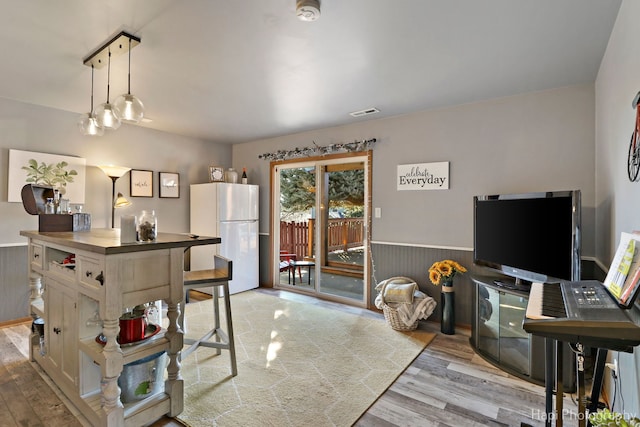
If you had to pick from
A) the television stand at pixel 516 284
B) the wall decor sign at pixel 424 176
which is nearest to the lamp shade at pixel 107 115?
the wall decor sign at pixel 424 176

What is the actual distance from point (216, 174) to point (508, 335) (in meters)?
4.32

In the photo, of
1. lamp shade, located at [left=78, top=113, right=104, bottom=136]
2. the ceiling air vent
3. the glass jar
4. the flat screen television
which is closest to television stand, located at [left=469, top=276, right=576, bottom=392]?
the flat screen television

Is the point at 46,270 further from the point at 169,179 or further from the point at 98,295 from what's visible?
the point at 169,179

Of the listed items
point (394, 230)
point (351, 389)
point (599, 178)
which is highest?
point (599, 178)

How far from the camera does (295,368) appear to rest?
2.53m

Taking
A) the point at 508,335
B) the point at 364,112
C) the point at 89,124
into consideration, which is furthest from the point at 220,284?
the point at 364,112

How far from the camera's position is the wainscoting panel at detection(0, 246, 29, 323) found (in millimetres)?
3436

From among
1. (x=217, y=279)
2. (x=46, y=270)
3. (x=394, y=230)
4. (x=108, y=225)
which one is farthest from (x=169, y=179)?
(x=394, y=230)

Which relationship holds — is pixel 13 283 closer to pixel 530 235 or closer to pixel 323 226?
pixel 323 226

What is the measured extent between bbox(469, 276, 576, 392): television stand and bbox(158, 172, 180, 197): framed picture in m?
4.25

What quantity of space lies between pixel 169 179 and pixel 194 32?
3154 mm

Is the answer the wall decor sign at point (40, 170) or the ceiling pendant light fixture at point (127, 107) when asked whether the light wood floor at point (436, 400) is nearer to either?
the wall decor sign at point (40, 170)

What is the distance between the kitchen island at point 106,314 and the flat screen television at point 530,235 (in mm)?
2375

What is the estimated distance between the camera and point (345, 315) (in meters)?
3.83
